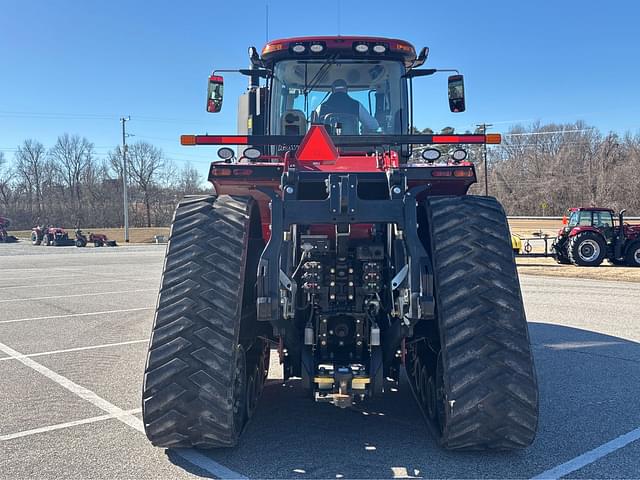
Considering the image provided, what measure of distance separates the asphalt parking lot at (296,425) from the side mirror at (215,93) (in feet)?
9.68

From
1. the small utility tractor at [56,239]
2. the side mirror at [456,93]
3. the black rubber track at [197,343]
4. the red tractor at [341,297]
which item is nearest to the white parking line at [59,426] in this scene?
the red tractor at [341,297]

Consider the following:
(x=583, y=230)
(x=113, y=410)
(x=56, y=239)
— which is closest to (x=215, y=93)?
(x=113, y=410)

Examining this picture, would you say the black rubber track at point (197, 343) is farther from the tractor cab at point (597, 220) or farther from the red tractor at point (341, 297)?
the tractor cab at point (597, 220)

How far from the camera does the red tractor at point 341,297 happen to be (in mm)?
3361

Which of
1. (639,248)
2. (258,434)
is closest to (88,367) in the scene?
(258,434)

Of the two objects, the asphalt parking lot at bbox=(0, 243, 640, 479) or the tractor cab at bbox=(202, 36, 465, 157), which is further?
the tractor cab at bbox=(202, 36, 465, 157)

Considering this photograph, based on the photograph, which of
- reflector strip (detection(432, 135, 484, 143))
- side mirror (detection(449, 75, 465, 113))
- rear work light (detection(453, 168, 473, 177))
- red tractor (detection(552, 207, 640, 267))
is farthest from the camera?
red tractor (detection(552, 207, 640, 267))

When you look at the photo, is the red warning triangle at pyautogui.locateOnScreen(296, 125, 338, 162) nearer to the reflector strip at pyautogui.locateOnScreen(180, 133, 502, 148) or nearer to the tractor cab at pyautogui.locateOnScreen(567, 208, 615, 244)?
the reflector strip at pyautogui.locateOnScreen(180, 133, 502, 148)

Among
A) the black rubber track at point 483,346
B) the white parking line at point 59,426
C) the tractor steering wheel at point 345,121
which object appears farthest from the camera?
the tractor steering wheel at point 345,121

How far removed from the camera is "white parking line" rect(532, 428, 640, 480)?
138 inches

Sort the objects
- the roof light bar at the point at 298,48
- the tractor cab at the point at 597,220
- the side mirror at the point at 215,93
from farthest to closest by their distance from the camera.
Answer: the tractor cab at the point at 597,220, the side mirror at the point at 215,93, the roof light bar at the point at 298,48

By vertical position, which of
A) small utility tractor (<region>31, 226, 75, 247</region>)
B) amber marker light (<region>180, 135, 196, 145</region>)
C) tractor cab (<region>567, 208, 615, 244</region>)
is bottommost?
small utility tractor (<region>31, 226, 75, 247</region>)

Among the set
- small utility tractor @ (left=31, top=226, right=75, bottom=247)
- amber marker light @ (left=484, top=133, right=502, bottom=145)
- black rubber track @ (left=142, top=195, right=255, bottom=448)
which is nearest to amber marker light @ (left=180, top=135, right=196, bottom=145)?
black rubber track @ (left=142, top=195, right=255, bottom=448)

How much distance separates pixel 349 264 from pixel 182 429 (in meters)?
1.50
